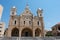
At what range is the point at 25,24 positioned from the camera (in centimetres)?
5053

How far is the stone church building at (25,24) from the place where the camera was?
49.7 metres

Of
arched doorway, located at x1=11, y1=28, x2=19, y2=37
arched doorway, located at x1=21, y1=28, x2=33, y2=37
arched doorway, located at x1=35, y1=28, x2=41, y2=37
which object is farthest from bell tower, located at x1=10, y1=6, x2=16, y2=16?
arched doorway, located at x1=35, y1=28, x2=41, y2=37

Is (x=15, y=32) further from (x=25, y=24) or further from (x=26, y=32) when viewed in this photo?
(x=25, y=24)

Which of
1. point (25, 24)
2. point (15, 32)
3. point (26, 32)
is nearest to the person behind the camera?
point (25, 24)

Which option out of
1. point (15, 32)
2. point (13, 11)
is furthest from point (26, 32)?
point (13, 11)

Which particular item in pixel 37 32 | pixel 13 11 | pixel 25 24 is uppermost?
pixel 13 11

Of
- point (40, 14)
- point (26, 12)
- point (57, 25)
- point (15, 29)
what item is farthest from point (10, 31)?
point (57, 25)

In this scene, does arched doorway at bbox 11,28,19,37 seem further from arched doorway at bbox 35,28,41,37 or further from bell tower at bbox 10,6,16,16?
arched doorway at bbox 35,28,41,37

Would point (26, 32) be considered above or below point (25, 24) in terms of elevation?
below

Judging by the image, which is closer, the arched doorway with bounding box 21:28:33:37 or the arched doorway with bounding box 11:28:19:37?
the arched doorway with bounding box 11:28:19:37

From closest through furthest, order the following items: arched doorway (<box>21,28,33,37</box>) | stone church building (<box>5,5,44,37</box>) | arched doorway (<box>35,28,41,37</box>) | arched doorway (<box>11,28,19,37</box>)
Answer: stone church building (<box>5,5,44,37</box>), arched doorway (<box>11,28,19,37</box>), arched doorway (<box>35,28,41,37</box>), arched doorway (<box>21,28,33,37</box>)

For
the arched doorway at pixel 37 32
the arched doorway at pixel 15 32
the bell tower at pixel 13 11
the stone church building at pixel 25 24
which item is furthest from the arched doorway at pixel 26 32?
the bell tower at pixel 13 11

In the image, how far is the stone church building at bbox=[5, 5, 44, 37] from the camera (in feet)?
163

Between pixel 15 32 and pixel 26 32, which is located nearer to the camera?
pixel 15 32
